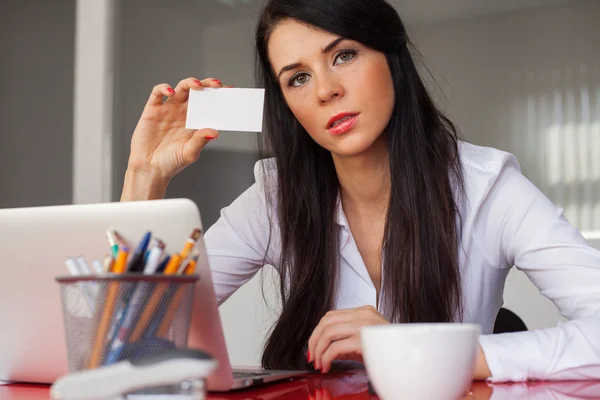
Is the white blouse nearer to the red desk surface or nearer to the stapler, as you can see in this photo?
the red desk surface

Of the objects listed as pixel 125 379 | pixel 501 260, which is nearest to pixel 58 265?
pixel 125 379

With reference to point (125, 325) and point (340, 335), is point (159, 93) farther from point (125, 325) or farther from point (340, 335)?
point (125, 325)

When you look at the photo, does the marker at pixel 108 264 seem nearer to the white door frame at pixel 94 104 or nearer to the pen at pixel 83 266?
the pen at pixel 83 266

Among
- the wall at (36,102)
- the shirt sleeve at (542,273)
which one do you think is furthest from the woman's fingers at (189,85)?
the wall at (36,102)

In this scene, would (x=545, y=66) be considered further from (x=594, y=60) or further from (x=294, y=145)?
(x=294, y=145)

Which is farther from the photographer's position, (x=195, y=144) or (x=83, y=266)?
(x=195, y=144)

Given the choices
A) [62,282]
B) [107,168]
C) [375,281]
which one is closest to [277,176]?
[375,281]

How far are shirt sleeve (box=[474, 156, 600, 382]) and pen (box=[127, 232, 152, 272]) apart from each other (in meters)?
0.54

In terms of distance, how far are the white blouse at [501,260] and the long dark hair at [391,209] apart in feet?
0.15

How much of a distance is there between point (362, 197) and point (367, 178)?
56mm

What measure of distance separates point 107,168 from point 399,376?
298 centimetres

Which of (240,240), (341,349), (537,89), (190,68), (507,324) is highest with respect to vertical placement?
(190,68)

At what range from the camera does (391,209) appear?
5.00 feet

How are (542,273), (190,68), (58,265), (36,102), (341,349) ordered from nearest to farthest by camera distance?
(58,265) → (341,349) → (542,273) → (190,68) → (36,102)
